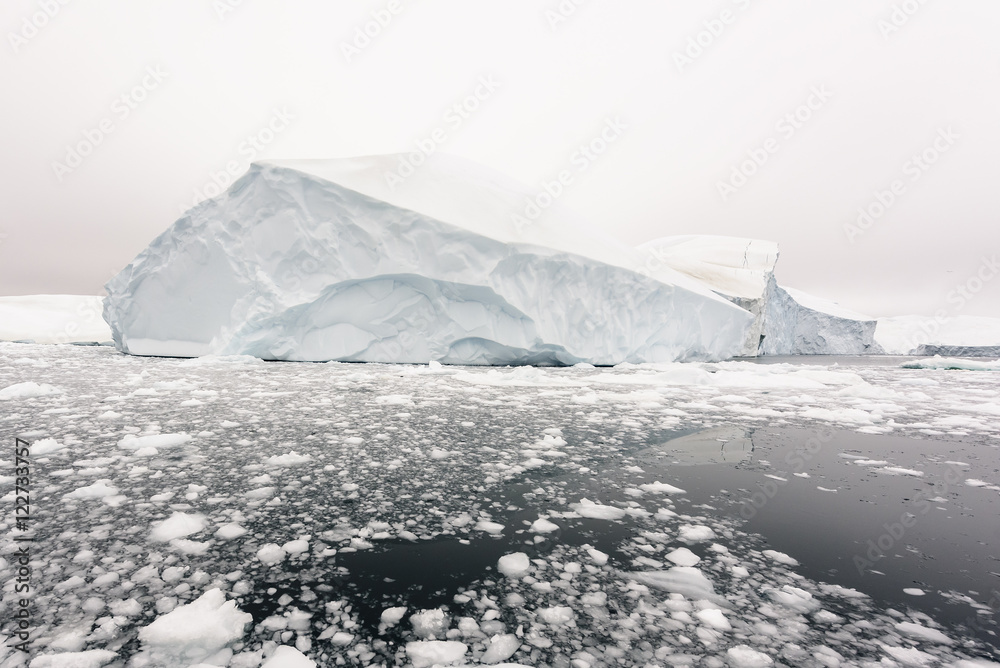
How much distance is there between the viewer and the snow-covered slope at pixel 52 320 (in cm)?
2222

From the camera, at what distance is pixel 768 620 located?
1.15 meters

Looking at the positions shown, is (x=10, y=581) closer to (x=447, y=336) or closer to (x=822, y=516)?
(x=822, y=516)

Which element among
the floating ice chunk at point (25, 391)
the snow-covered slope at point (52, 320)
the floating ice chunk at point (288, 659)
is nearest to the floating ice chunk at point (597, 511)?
the floating ice chunk at point (288, 659)

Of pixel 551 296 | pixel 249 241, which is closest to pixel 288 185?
pixel 249 241

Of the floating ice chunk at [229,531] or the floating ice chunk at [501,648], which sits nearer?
the floating ice chunk at [501,648]

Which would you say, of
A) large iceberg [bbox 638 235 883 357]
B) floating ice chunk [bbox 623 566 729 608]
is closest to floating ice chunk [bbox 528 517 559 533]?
floating ice chunk [bbox 623 566 729 608]

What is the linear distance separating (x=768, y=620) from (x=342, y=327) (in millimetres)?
9516

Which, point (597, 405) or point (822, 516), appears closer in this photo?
point (822, 516)

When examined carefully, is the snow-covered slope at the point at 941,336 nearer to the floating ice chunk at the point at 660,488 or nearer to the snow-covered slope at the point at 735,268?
the snow-covered slope at the point at 735,268

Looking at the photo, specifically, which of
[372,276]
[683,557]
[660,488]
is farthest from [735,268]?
[683,557]

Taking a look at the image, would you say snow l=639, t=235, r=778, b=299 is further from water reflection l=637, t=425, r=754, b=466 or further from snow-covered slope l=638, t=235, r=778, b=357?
water reflection l=637, t=425, r=754, b=466

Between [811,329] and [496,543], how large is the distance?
98.7 ft

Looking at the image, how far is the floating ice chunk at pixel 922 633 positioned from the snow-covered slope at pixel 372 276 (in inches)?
330

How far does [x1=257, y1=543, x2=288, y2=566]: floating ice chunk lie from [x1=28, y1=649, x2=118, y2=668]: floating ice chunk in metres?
0.43
